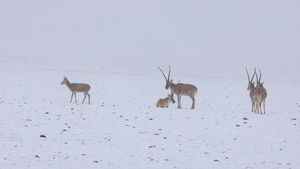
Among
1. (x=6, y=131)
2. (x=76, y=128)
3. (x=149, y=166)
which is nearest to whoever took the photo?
(x=149, y=166)

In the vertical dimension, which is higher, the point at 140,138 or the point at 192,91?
the point at 192,91

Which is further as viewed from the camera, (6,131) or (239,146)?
(6,131)

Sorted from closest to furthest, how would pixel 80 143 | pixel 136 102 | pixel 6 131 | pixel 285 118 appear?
pixel 80 143 < pixel 6 131 < pixel 285 118 < pixel 136 102

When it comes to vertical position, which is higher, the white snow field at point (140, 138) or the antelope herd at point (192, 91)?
the antelope herd at point (192, 91)

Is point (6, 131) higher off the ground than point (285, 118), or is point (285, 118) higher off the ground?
point (285, 118)

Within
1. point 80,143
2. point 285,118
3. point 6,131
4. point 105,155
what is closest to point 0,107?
point 6,131

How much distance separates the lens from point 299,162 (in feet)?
33.9

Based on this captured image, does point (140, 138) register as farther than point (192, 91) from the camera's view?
No

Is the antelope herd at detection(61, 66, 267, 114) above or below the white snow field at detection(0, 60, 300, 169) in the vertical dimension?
above

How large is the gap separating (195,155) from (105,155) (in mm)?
2052

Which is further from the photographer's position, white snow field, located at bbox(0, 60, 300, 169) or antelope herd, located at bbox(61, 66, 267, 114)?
antelope herd, located at bbox(61, 66, 267, 114)

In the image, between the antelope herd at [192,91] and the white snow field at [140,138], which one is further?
the antelope herd at [192,91]

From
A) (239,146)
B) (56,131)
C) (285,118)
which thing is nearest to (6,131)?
(56,131)

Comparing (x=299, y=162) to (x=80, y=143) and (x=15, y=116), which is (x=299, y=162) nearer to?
(x=80, y=143)
